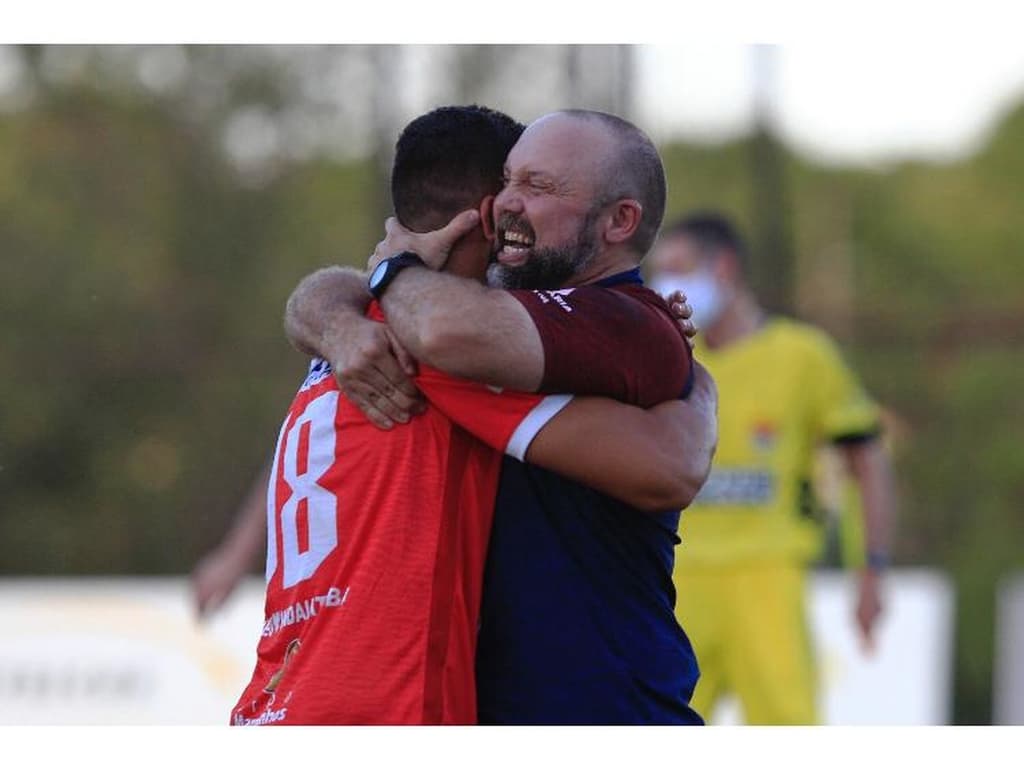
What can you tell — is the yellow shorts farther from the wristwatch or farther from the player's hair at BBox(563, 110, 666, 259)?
the wristwatch

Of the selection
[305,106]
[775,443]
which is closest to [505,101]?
[305,106]

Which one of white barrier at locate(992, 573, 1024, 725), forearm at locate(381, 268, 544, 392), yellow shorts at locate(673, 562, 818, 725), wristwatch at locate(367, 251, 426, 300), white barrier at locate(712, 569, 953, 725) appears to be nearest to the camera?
forearm at locate(381, 268, 544, 392)

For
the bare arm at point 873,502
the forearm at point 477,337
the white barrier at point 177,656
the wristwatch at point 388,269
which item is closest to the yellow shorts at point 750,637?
the bare arm at point 873,502

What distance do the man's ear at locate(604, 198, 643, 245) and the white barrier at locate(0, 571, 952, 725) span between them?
7.21 metres

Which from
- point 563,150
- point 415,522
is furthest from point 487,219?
point 415,522

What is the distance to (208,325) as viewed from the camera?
78.4 feet

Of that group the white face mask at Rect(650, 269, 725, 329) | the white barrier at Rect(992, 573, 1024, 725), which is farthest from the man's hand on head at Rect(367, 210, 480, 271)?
the white barrier at Rect(992, 573, 1024, 725)

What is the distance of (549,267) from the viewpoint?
3.46m

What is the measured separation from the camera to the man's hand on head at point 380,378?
3289 mm

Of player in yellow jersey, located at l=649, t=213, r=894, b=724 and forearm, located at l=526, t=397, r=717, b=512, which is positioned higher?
forearm, located at l=526, t=397, r=717, b=512

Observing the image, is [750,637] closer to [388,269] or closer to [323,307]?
[323,307]

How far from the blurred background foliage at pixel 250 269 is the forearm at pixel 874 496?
1225 cm

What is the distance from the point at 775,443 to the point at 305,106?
18512mm

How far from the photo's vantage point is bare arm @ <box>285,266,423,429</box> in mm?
3291
